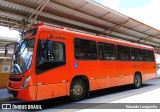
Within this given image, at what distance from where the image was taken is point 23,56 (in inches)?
270

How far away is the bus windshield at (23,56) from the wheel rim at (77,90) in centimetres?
228

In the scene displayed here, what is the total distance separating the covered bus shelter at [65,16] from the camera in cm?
984

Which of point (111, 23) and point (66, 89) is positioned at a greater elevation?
point (111, 23)

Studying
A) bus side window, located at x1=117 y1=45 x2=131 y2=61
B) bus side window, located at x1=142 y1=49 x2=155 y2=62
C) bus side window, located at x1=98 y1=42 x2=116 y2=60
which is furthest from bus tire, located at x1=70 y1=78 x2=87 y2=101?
bus side window, located at x1=142 y1=49 x2=155 y2=62

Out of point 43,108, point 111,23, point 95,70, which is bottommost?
point 43,108

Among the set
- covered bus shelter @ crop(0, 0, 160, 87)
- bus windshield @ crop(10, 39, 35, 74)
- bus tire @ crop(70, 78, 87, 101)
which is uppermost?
covered bus shelter @ crop(0, 0, 160, 87)

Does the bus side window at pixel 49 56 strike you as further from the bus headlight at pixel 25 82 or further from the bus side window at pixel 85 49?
the bus side window at pixel 85 49

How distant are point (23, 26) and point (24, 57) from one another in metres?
4.98

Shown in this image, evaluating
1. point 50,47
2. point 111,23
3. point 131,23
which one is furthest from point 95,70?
point 131,23

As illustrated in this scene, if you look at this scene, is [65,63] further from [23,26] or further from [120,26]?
[120,26]

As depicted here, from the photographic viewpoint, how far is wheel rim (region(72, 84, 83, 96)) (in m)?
7.79

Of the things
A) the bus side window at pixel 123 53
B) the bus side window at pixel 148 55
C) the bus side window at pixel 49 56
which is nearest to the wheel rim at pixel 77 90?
the bus side window at pixel 49 56

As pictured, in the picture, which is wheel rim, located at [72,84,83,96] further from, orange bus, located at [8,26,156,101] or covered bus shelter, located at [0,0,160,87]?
covered bus shelter, located at [0,0,160,87]

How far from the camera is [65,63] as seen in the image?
7469mm
